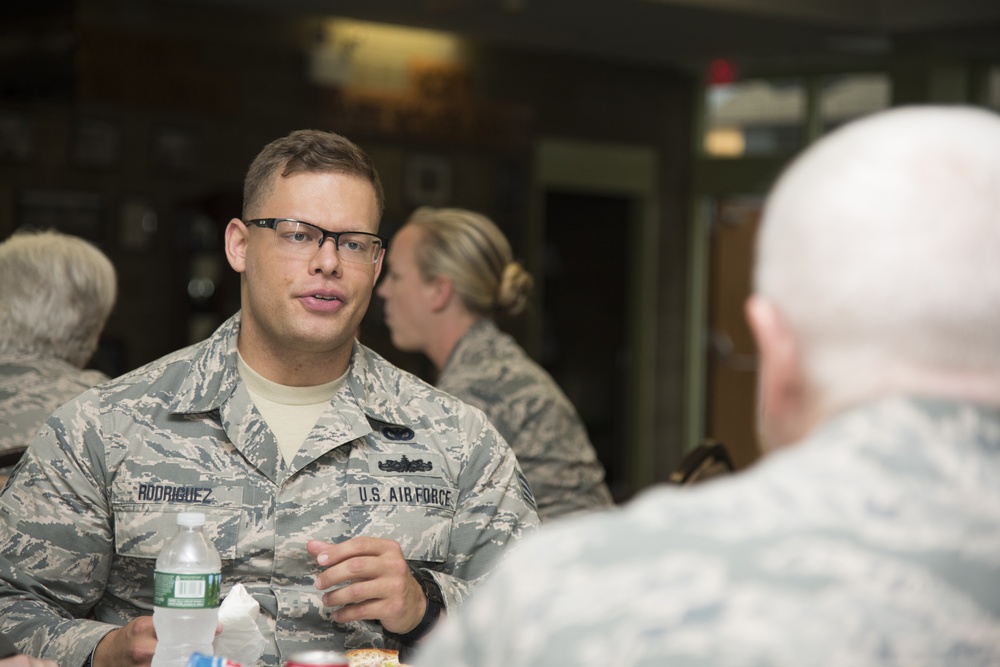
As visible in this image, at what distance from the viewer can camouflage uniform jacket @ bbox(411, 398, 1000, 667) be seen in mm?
896

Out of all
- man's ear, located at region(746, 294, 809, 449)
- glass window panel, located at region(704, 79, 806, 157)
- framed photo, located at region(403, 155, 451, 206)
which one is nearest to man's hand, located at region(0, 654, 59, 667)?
man's ear, located at region(746, 294, 809, 449)

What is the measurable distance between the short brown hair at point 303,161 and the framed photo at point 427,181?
5118 millimetres

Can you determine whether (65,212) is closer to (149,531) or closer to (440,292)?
(440,292)

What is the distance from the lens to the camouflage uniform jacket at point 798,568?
90 centimetres

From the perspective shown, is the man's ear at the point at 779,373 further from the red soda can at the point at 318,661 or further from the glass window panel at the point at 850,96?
the glass window panel at the point at 850,96

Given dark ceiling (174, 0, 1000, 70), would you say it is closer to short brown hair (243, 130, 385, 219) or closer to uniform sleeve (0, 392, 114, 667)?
short brown hair (243, 130, 385, 219)

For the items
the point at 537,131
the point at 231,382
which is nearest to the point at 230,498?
the point at 231,382

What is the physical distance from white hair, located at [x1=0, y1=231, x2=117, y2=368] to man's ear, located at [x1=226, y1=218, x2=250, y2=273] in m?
0.98

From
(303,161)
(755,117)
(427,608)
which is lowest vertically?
(427,608)

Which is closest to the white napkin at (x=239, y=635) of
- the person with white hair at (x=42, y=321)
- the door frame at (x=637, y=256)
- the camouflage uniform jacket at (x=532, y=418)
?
the person with white hair at (x=42, y=321)

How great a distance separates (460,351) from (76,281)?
1275mm

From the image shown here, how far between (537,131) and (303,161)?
631 cm

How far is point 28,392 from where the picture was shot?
3111mm

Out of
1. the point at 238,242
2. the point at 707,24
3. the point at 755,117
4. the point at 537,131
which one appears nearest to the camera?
the point at 238,242
